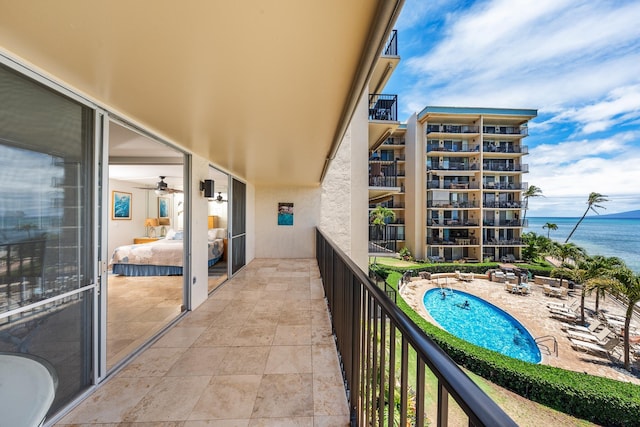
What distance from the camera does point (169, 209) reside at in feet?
28.1

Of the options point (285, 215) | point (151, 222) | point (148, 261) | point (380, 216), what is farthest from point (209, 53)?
point (380, 216)

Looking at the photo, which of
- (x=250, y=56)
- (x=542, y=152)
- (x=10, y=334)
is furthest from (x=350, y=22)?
(x=542, y=152)

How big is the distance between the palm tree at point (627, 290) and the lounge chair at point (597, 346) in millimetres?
427

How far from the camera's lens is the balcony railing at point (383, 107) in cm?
678

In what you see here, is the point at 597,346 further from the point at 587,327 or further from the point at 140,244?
the point at 140,244

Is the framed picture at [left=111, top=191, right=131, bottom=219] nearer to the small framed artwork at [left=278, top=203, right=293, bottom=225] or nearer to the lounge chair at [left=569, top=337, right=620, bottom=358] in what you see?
the small framed artwork at [left=278, top=203, right=293, bottom=225]

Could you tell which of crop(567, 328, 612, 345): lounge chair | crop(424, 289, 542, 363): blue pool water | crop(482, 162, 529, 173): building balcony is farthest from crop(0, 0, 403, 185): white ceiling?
crop(482, 162, 529, 173): building balcony

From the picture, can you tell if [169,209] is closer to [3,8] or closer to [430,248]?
[3,8]

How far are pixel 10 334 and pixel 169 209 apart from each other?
8.03 metres

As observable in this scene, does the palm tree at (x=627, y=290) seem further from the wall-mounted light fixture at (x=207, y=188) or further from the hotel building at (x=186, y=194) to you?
the wall-mounted light fixture at (x=207, y=188)

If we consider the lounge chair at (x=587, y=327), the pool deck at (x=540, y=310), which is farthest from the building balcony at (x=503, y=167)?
the lounge chair at (x=587, y=327)

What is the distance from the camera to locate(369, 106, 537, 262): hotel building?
17.8 m

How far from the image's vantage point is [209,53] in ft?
4.38

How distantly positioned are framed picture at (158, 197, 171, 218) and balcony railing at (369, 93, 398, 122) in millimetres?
7431
